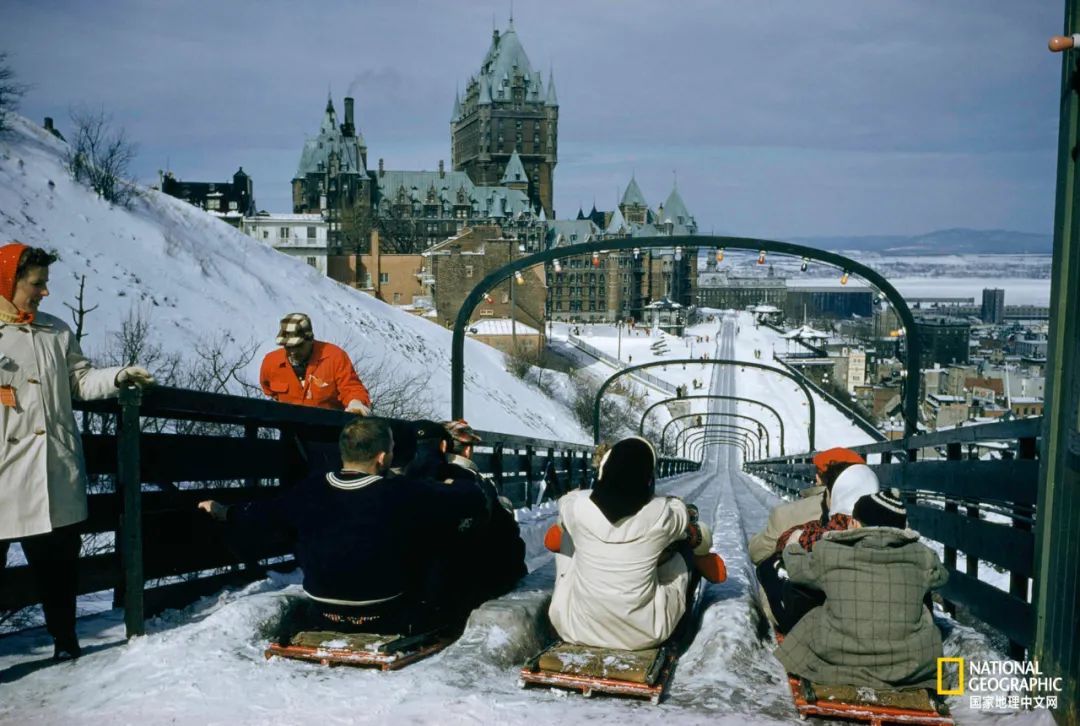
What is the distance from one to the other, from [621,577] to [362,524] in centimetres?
139

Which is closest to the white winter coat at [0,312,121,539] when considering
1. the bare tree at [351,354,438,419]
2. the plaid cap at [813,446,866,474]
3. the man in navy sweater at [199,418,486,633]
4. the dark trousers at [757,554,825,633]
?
the man in navy sweater at [199,418,486,633]

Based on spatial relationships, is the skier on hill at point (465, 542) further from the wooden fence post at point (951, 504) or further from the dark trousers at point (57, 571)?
the wooden fence post at point (951, 504)

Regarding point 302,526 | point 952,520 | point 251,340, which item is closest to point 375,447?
point 302,526

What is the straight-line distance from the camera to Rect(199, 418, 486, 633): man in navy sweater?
545cm

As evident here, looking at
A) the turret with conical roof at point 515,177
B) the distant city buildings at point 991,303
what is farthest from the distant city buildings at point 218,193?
the distant city buildings at point 991,303

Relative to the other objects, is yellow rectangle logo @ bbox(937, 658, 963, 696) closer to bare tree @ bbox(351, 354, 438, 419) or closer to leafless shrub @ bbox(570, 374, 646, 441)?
bare tree @ bbox(351, 354, 438, 419)

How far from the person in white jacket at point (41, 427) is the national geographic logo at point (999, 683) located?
427 cm

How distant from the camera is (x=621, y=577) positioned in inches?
221

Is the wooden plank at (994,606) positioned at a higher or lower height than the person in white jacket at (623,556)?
lower

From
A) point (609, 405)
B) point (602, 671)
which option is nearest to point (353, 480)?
point (602, 671)

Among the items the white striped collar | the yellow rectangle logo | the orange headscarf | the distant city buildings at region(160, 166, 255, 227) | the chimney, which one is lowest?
the yellow rectangle logo

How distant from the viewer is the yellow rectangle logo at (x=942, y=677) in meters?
5.14

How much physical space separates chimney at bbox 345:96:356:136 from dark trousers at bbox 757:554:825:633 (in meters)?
161

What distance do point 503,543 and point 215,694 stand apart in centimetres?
236
